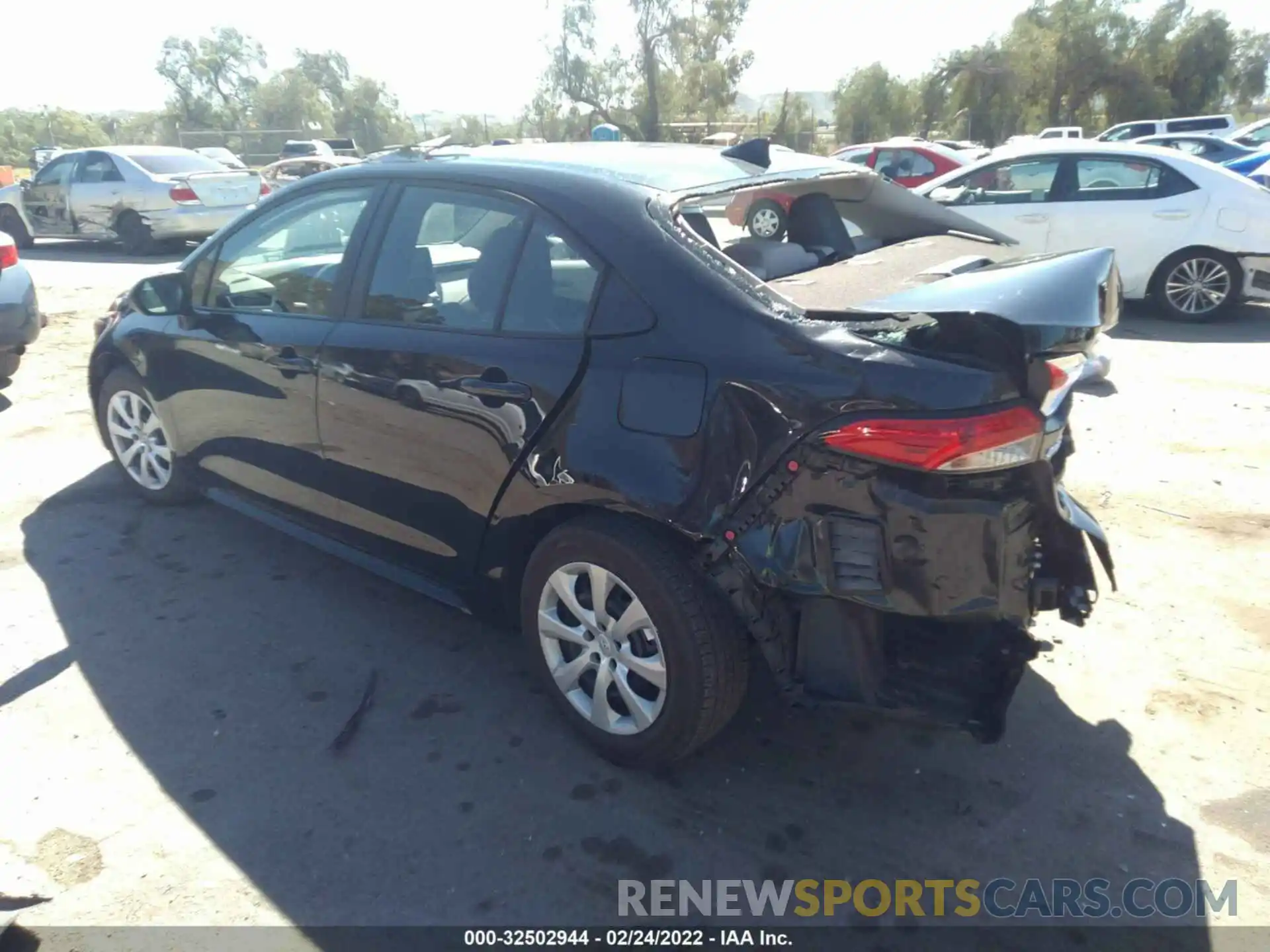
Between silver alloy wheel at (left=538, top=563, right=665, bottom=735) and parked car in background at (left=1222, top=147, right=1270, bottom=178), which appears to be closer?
silver alloy wheel at (left=538, top=563, right=665, bottom=735)

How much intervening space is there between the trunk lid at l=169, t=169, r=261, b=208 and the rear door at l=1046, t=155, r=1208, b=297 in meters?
11.3

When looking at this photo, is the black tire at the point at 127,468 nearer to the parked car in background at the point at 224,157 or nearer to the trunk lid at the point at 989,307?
the trunk lid at the point at 989,307

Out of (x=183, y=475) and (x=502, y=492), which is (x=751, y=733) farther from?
(x=183, y=475)

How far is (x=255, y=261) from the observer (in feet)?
13.9

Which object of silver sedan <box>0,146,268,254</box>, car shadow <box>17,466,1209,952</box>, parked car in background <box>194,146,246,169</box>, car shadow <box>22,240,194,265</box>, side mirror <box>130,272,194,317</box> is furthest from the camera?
parked car in background <box>194,146,246,169</box>

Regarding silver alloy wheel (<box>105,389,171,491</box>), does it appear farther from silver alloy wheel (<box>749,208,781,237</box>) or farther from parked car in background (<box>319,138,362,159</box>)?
parked car in background (<box>319,138,362,159</box>)

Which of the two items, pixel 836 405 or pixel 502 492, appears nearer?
pixel 836 405

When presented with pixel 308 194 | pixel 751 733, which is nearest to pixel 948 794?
pixel 751 733

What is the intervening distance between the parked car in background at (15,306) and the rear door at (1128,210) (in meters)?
8.59

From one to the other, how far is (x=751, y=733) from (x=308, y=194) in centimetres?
271

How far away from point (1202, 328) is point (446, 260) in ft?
26.0

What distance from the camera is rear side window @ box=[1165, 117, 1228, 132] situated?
92.0ft

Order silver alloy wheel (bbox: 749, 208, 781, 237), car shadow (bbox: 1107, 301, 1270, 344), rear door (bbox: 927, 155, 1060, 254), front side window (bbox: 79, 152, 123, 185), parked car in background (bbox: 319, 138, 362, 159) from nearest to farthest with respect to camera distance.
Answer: silver alloy wheel (bbox: 749, 208, 781, 237)
car shadow (bbox: 1107, 301, 1270, 344)
rear door (bbox: 927, 155, 1060, 254)
front side window (bbox: 79, 152, 123, 185)
parked car in background (bbox: 319, 138, 362, 159)

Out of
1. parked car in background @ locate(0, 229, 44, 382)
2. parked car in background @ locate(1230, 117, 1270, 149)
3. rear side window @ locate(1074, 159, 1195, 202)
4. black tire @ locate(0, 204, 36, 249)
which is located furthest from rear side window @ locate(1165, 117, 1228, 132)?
parked car in background @ locate(0, 229, 44, 382)
